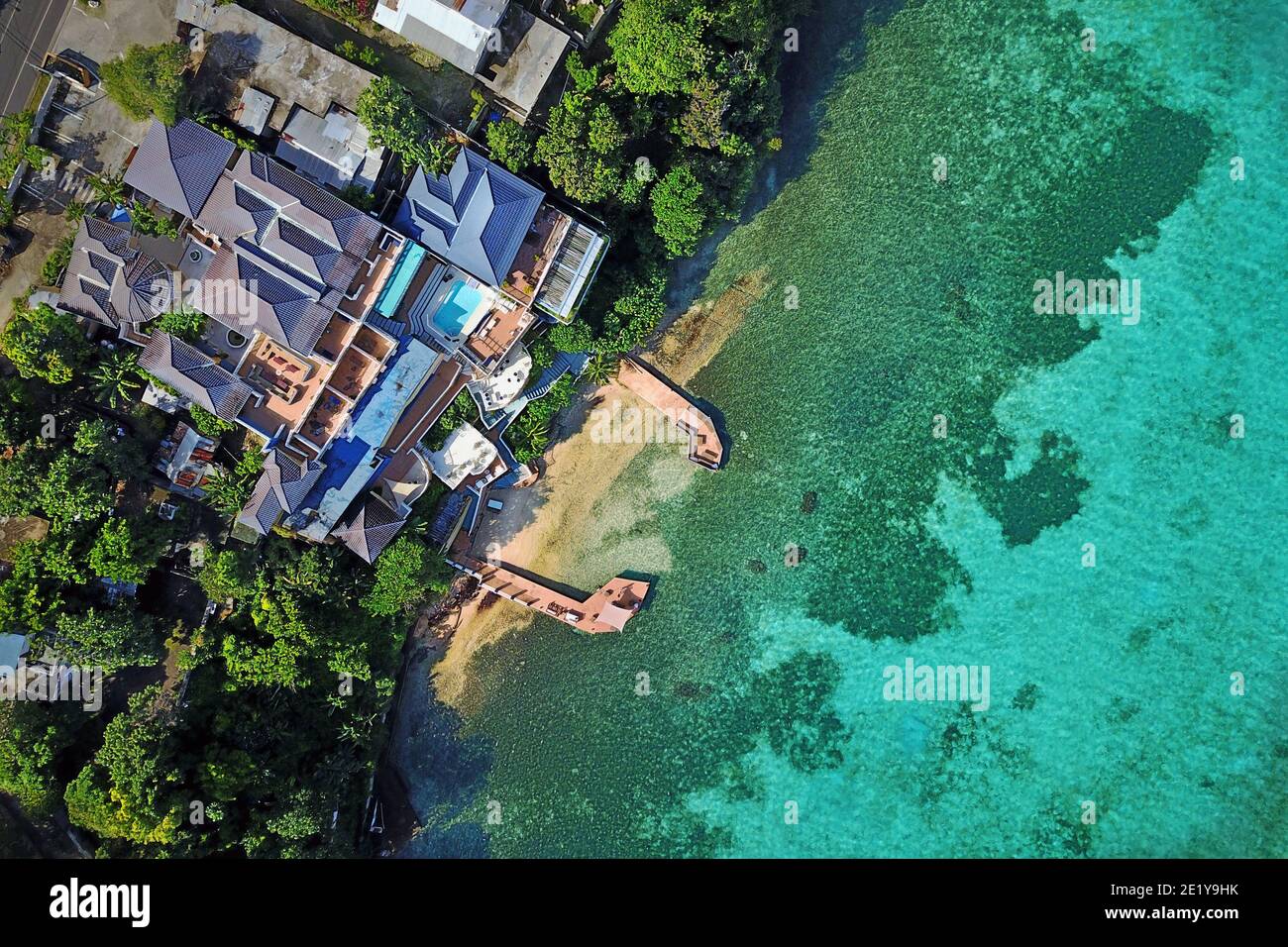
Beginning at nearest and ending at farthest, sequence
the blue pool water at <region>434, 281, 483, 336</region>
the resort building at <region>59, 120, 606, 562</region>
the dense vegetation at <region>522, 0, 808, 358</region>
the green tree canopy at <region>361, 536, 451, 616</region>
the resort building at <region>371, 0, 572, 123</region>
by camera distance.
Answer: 1. the resort building at <region>59, 120, 606, 562</region>
2. the resort building at <region>371, 0, 572, 123</region>
3. the dense vegetation at <region>522, 0, 808, 358</region>
4. the blue pool water at <region>434, 281, 483, 336</region>
5. the green tree canopy at <region>361, 536, 451, 616</region>

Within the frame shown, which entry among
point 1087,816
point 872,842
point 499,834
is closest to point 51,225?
point 499,834

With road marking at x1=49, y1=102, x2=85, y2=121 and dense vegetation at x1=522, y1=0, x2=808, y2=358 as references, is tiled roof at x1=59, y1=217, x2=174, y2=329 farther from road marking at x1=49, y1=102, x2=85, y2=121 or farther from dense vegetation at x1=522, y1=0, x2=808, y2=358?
dense vegetation at x1=522, y1=0, x2=808, y2=358

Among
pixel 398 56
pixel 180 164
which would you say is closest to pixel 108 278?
pixel 180 164

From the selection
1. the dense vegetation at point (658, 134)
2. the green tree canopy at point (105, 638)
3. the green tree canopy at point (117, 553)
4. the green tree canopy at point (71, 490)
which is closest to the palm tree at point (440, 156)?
the dense vegetation at point (658, 134)

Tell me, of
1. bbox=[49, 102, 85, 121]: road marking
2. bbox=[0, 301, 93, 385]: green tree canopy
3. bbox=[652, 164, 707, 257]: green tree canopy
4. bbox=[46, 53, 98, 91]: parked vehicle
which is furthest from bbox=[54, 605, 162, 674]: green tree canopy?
bbox=[652, 164, 707, 257]: green tree canopy

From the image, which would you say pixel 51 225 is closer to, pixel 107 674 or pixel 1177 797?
pixel 107 674

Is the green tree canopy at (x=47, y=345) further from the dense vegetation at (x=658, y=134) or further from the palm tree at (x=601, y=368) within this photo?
the palm tree at (x=601, y=368)
